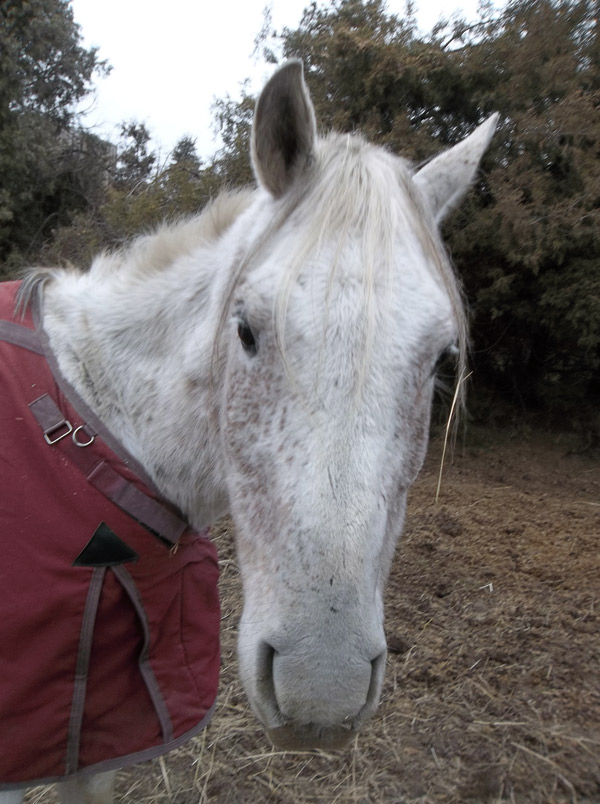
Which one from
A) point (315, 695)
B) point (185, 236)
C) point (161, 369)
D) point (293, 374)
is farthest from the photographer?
point (185, 236)

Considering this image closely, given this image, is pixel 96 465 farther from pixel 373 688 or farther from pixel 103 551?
pixel 373 688

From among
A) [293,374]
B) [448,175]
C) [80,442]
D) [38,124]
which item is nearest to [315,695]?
[293,374]

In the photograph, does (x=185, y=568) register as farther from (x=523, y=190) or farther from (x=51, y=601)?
(x=523, y=190)

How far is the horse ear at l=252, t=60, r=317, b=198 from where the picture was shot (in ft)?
4.28

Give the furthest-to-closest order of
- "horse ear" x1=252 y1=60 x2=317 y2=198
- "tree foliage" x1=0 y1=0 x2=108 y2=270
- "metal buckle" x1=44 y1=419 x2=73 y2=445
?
1. "tree foliage" x1=0 y1=0 x2=108 y2=270
2. "metal buckle" x1=44 y1=419 x2=73 y2=445
3. "horse ear" x1=252 y1=60 x2=317 y2=198

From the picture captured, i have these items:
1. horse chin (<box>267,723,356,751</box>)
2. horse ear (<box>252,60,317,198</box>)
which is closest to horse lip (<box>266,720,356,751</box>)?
horse chin (<box>267,723,356,751</box>)

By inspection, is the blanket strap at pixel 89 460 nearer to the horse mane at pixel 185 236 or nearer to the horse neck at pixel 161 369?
the horse neck at pixel 161 369

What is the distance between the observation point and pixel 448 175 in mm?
1658

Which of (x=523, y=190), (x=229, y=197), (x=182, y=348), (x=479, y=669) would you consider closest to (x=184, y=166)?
(x=523, y=190)

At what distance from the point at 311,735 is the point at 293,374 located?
2.38 ft

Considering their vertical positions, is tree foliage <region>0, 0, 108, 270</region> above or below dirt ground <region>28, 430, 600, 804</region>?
above

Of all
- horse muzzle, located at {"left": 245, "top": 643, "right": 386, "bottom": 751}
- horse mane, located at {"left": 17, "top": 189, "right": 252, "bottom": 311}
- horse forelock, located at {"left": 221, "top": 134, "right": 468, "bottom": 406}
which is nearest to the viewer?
horse muzzle, located at {"left": 245, "top": 643, "right": 386, "bottom": 751}

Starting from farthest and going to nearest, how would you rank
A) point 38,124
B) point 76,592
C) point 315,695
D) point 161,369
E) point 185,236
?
point 38,124 → point 185,236 → point 161,369 → point 76,592 → point 315,695

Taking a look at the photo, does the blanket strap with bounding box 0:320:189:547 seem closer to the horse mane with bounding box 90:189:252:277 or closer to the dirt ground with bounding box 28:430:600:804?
the horse mane with bounding box 90:189:252:277
